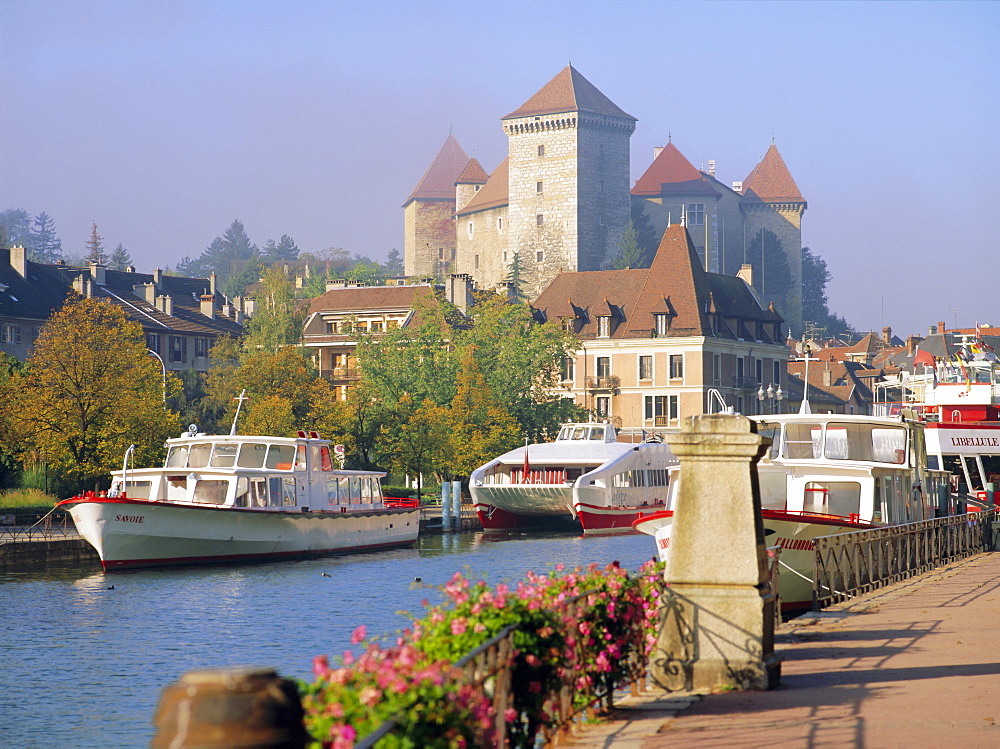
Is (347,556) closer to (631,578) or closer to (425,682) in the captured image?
(631,578)

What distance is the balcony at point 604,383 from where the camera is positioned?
3708 inches

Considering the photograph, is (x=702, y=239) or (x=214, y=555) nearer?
(x=214, y=555)

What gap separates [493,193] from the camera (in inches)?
6097

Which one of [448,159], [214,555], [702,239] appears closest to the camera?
[214,555]

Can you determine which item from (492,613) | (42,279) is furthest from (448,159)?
(492,613)

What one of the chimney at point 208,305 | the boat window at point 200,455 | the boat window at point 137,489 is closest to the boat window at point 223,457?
the boat window at point 200,455

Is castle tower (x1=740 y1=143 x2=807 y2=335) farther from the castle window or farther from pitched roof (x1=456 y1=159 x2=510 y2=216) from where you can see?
the castle window

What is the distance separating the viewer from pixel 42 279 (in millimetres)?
89125

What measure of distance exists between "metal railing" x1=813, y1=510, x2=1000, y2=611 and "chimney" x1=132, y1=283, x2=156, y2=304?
7582cm

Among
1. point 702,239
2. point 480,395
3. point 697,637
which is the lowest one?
point 697,637

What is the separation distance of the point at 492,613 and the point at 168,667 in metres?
15.9

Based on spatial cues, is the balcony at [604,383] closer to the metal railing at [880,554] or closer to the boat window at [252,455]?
the boat window at [252,455]

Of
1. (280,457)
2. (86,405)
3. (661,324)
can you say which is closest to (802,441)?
(280,457)

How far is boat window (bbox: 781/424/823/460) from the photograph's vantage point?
2828 cm
